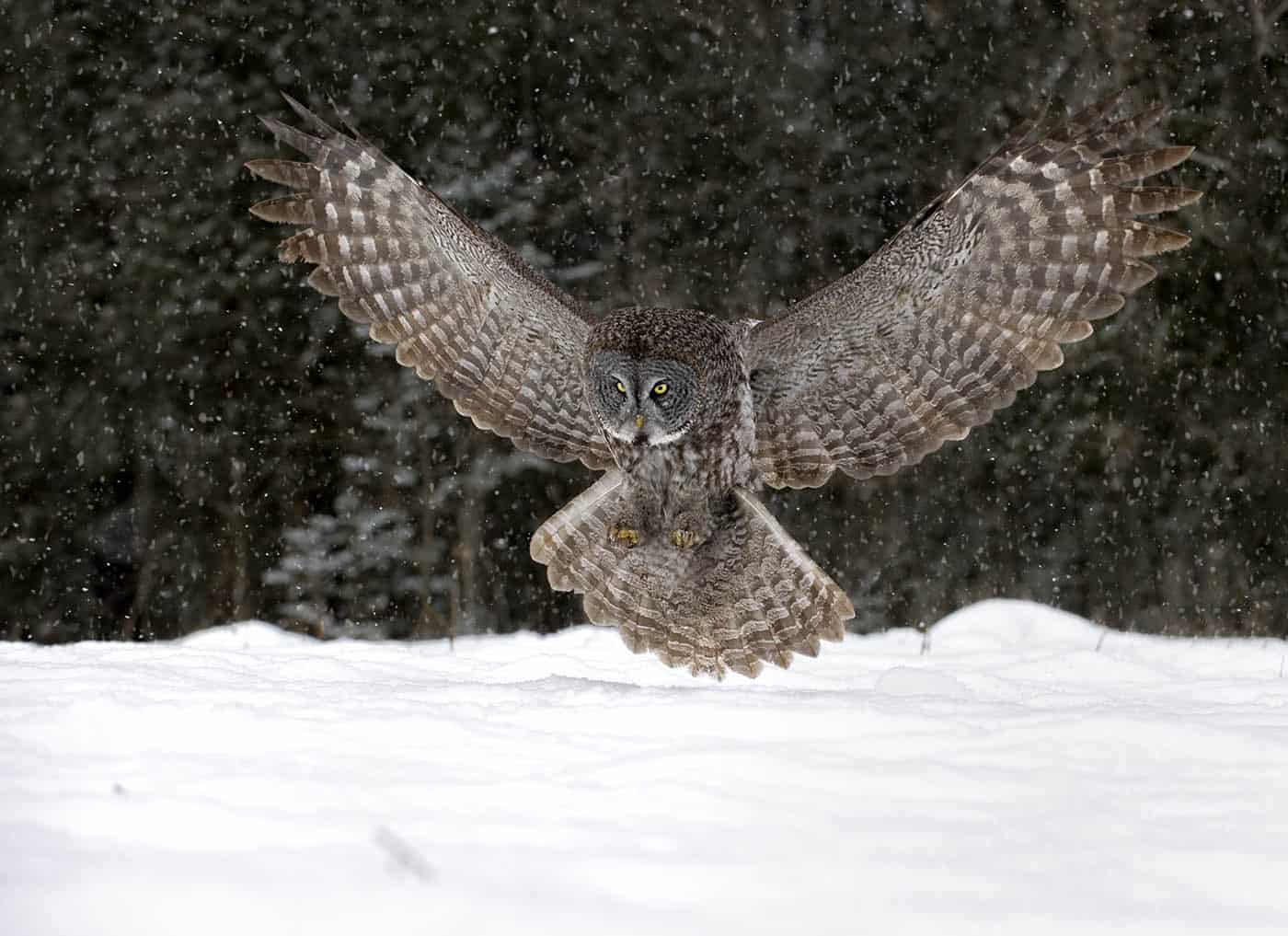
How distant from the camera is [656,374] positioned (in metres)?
4.38

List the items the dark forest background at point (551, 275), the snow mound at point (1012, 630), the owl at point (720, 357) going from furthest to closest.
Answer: the dark forest background at point (551, 275)
the snow mound at point (1012, 630)
the owl at point (720, 357)

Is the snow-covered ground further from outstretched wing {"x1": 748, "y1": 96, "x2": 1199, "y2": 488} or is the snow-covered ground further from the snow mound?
the snow mound

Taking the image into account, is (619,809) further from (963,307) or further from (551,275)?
(551,275)

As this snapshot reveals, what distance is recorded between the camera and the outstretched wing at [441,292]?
14.9 feet

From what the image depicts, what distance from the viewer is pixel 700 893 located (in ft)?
6.75

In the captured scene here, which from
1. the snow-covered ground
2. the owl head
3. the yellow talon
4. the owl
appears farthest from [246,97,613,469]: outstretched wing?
the snow-covered ground

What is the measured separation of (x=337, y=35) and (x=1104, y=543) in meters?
6.13

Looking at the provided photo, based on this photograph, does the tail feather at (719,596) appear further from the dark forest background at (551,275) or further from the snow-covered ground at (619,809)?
the dark forest background at (551,275)

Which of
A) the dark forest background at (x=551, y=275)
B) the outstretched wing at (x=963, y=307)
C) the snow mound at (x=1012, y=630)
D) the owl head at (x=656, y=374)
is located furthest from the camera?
the dark forest background at (x=551, y=275)

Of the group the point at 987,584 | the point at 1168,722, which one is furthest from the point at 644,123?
the point at 1168,722

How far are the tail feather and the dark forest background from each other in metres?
3.50

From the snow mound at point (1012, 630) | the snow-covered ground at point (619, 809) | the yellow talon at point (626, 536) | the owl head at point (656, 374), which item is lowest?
the snow-covered ground at point (619, 809)

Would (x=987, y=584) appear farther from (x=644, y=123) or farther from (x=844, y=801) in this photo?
(x=844, y=801)

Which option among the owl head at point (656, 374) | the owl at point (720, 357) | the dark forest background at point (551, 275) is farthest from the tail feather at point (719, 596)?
the dark forest background at point (551, 275)
